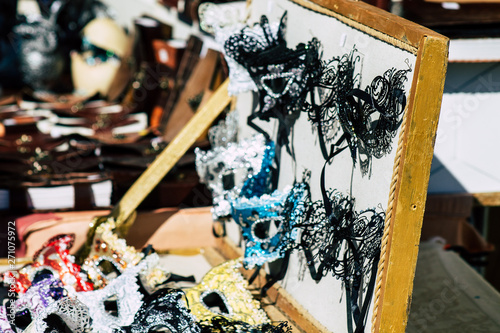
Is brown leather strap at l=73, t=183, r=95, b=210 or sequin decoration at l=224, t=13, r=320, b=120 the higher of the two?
sequin decoration at l=224, t=13, r=320, b=120

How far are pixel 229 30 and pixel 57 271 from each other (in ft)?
2.14

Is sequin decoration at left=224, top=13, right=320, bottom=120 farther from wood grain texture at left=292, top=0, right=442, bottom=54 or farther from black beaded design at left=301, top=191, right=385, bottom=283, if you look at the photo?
black beaded design at left=301, top=191, right=385, bottom=283

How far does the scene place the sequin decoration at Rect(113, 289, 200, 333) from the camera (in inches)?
44.7

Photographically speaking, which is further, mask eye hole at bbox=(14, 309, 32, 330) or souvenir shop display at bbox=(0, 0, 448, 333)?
mask eye hole at bbox=(14, 309, 32, 330)

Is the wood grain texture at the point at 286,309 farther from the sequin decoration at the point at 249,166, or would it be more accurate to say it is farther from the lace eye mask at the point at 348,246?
the sequin decoration at the point at 249,166

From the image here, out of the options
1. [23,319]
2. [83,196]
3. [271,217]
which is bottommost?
[23,319]

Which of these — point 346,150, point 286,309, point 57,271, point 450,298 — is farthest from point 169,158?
point 450,298

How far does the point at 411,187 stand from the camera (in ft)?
2.87

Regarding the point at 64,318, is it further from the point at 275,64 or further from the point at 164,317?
the point at 275,64

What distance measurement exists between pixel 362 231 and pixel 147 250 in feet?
1.97

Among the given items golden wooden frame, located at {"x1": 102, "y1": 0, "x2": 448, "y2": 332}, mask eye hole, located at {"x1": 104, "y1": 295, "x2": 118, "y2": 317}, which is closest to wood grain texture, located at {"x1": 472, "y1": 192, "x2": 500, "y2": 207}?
golden wooden frame, located at {"x1": 102, "y1": 0, "x2": 448, "y2": 332}

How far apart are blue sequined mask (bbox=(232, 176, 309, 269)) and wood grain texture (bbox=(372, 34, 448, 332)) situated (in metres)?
0.34

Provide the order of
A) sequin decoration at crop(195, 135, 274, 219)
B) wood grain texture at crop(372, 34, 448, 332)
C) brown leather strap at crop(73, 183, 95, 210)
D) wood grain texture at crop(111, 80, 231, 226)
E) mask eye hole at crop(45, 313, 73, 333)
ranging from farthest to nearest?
brown leather strap at crop(73, 183, 95, 210), wood grain texture at crop(111, 80, 231, 226), sequin decoration at crop(195, 135, 274, 219), mask eye hole at crop(45, 313, 73, 333), wood grain texture at crop(372, 34, 448, 332)

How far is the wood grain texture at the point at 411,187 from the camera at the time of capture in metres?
0.85
